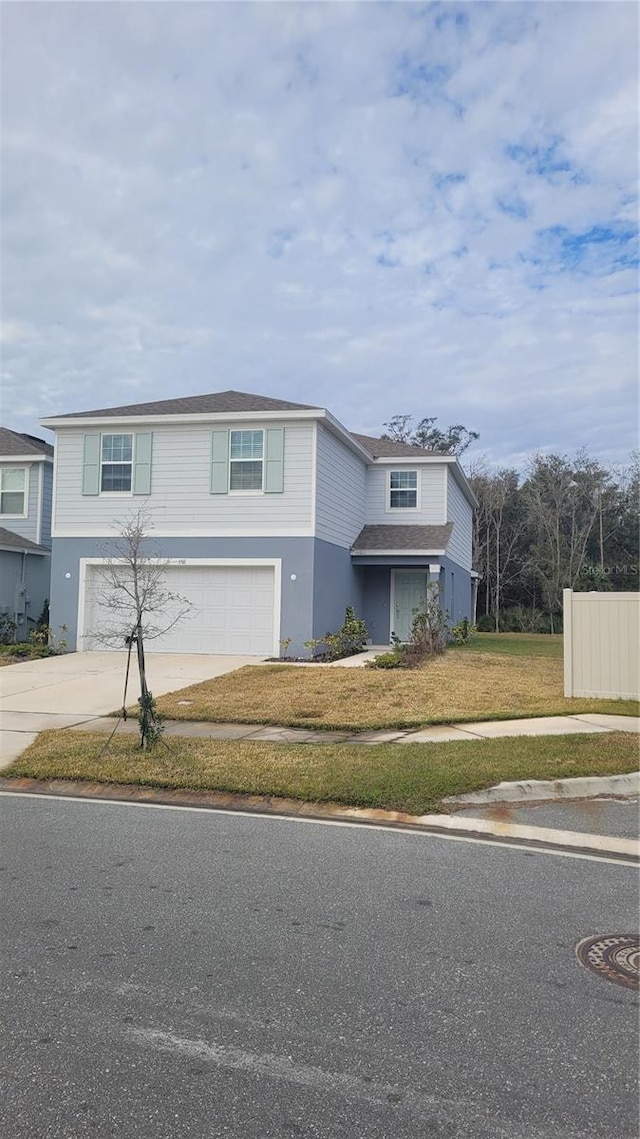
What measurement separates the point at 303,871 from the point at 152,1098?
2.37 m

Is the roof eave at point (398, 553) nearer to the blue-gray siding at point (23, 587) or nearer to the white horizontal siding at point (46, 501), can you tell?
the blue-gray siding at point (23, 587)

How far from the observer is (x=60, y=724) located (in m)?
10.3

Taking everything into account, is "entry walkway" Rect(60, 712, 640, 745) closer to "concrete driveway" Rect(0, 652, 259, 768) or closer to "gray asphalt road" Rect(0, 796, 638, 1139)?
"concrete driveway" Rect(0, 652, 259, 768)

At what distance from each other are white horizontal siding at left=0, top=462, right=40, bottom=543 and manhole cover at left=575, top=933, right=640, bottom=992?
74.8ft

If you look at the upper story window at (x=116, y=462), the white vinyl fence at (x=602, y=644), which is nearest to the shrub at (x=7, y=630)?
the upper story window at (x=116, y=462)

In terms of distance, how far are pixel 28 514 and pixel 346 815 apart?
806 inches

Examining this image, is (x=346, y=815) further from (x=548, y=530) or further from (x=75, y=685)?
(x=548, y=530)

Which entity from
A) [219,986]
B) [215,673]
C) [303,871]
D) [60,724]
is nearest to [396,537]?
[215,673]

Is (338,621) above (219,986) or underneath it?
above

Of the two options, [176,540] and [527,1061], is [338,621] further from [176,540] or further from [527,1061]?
[527,1061]

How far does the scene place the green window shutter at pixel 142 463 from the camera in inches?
762

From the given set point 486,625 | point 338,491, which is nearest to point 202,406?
point 338,491

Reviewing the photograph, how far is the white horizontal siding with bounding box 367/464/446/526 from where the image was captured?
74.8ft

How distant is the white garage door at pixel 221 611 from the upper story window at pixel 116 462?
2533mm
